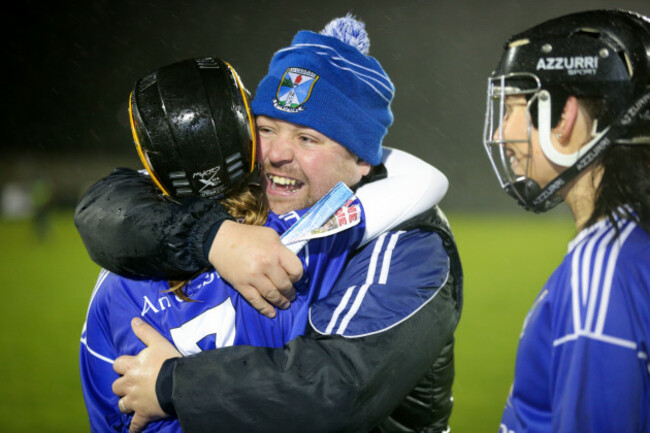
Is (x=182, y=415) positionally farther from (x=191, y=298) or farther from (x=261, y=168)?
(x=261, y=168)

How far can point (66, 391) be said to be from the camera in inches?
184

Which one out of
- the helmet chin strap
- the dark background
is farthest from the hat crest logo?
the dark background

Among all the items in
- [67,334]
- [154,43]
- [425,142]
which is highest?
[154,43]

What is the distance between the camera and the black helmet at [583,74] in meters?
1.41

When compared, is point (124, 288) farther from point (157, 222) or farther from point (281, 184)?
point (281, 184)

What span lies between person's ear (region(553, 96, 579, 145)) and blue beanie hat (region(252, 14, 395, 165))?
801 mm

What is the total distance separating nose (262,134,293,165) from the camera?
202 centimetres

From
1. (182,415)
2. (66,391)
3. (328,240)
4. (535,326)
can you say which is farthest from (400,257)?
(66,391)

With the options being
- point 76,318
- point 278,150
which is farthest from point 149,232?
point 76,318

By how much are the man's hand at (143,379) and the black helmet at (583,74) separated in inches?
41.1

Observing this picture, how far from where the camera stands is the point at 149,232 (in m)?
1.56

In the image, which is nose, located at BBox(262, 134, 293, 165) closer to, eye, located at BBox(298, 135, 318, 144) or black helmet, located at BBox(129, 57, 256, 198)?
eye, located at BBox(298, 135, 318, 144)

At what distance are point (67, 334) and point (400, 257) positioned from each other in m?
5.35

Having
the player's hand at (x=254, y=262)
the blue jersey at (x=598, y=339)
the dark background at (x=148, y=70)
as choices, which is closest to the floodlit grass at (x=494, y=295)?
the blue jersey at (x=598, y=339)
